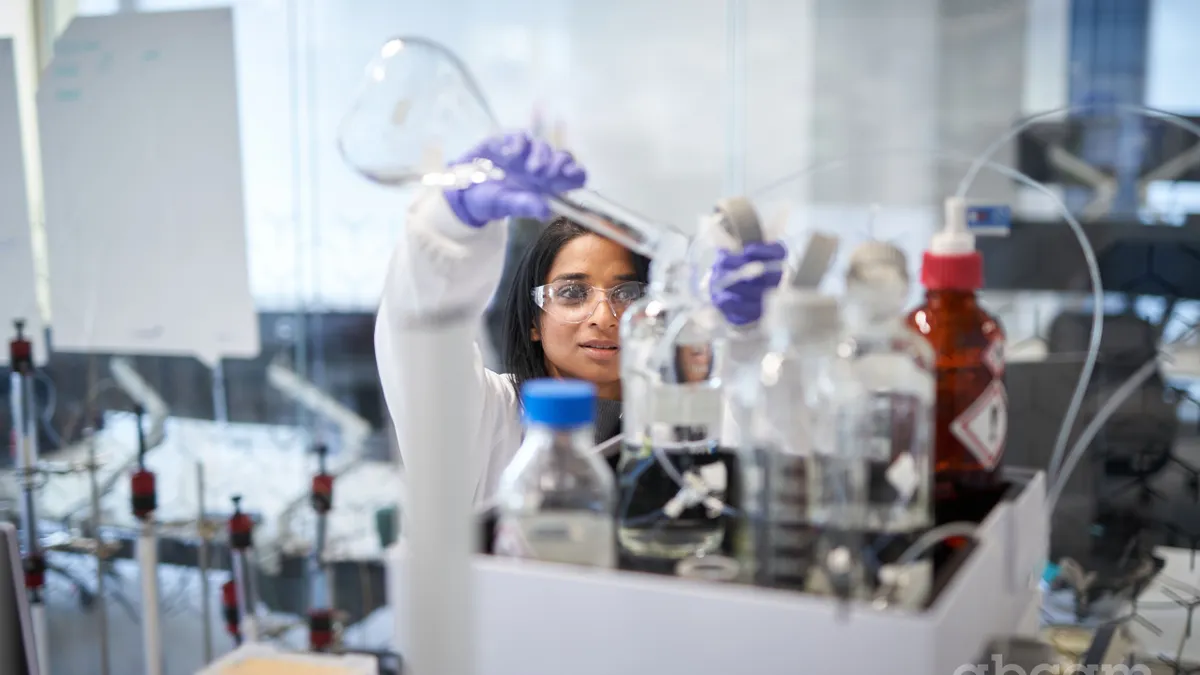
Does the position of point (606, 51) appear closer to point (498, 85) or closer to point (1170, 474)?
point (498, 85)

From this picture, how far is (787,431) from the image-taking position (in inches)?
30.4

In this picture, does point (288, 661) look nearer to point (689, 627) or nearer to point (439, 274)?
point (439, 274)

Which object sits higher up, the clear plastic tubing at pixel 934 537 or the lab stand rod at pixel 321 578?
the clear plastic tubing at pixel 934 537

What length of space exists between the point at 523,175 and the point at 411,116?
5.8 inches

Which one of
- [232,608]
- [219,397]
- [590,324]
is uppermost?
[590,324]

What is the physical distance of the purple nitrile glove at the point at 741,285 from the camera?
817 millimetres

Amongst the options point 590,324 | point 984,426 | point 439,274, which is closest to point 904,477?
point 984,426

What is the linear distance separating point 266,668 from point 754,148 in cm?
210

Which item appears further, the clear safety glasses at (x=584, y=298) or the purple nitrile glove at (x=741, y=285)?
the clear safety glasses at (x=584, y=298)

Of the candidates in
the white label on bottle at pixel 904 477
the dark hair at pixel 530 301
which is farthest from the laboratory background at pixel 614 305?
the dark hair at pixel 530 301

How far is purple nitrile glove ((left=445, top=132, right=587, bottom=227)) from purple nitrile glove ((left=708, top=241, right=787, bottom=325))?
0.71ft

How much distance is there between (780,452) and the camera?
29.1 inches

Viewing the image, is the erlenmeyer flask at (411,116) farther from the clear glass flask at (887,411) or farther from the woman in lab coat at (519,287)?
the clear glass flask at (887,411)

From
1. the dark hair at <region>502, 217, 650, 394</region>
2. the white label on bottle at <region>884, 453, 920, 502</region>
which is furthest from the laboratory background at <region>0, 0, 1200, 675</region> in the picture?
the dark hair at <region>502, 217, 650, 394</region>
